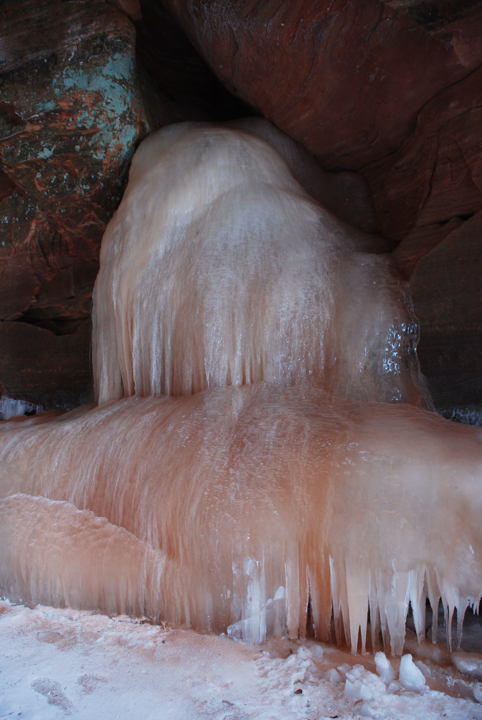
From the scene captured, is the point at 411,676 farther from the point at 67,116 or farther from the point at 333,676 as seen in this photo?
the point at 67,116

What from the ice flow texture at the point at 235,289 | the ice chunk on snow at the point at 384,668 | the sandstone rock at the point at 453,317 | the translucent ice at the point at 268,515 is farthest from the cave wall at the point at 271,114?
the ice chunk on snow at the point at 384,668

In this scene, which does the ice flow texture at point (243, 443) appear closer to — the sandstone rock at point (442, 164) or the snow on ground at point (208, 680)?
the snow on ground at point (208, 680)

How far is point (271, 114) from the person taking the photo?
3816 millimetres

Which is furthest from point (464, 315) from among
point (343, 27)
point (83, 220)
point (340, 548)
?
point (83, 220)

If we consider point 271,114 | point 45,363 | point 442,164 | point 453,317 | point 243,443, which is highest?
point 271,114

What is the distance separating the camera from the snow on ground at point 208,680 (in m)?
1.38

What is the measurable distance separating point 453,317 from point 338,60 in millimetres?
1895

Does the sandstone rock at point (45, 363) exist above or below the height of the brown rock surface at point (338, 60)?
below

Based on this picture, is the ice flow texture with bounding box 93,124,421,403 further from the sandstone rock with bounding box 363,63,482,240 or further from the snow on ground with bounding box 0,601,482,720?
the snow on ground with bounding box 0,601,482,720

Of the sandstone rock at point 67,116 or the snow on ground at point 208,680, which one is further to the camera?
the sandstone rock at point 67,116

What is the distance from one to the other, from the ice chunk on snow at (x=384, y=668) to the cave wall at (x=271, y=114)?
1.44 m

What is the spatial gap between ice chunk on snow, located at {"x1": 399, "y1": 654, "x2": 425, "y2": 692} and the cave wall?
1.46m

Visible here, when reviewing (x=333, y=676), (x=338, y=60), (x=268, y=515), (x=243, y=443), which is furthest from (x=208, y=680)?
(x=338, y=60)

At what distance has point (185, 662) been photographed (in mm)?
1635
